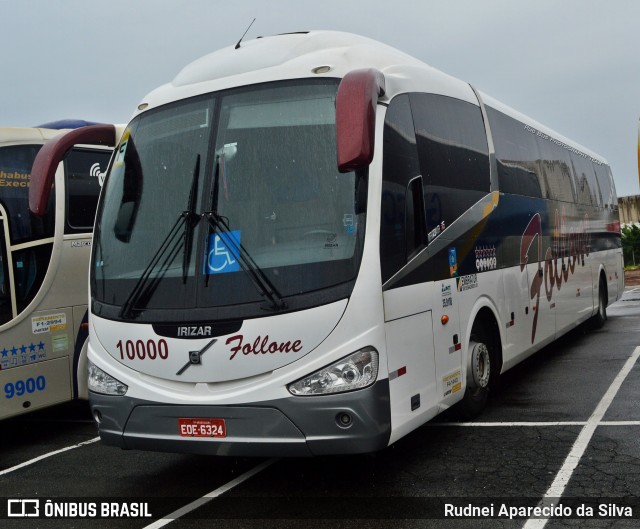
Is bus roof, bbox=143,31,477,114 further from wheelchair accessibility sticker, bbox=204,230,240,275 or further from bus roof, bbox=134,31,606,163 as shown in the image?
wheelchair accessibility sticker, bbox=204,230,240,275

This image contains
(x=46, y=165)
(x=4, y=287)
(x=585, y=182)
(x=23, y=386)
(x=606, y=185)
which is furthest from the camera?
(x=606, y=185)

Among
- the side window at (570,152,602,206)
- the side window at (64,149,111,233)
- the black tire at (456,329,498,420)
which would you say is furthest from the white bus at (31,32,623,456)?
the side window at (570,152,602,206)

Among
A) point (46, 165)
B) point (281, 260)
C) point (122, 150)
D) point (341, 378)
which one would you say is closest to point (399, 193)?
point (281, 260)

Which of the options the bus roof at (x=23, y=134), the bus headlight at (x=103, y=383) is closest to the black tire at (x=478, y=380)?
the bus headlight at (x=103, y=383)

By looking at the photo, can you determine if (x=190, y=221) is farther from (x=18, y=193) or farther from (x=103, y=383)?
(x=18, y=193)

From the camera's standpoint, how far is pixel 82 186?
28.1ft

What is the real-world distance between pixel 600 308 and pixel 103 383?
1056 centimetres

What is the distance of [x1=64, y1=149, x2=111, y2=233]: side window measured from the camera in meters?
8.33

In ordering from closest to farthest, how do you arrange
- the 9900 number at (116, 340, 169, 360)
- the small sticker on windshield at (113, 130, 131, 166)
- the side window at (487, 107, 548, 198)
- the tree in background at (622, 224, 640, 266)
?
the 9900 number at (116, 340, 169, 360), the small sticker on windshield at (113, 130, 131, 166), the side window at (487, 107, 548, 198), the tree in background at (622, 224, 640, 266)

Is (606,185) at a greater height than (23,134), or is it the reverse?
(23,134)

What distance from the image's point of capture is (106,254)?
5852 mm

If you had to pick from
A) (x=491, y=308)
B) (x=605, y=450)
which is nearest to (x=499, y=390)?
(x=491, y=308)

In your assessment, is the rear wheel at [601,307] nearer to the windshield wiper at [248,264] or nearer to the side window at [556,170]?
the side window at [556,170]

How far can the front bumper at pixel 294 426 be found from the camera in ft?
16.2
